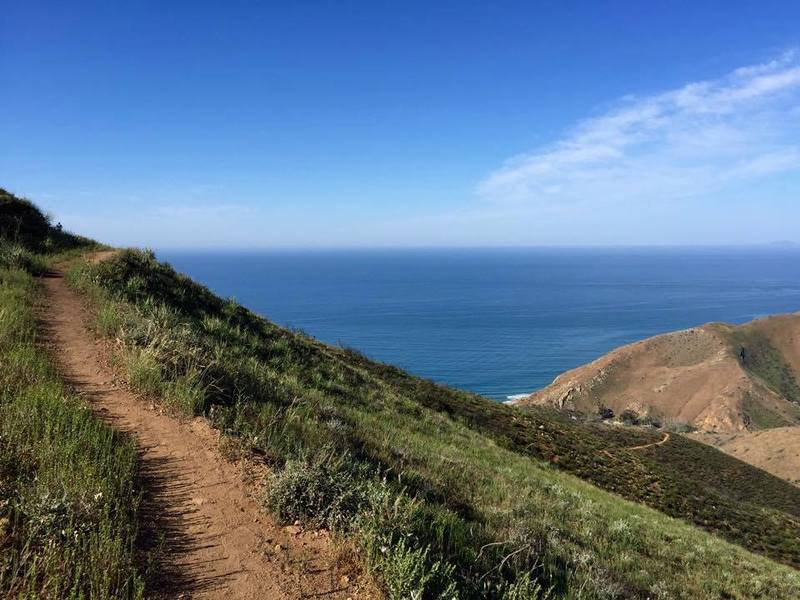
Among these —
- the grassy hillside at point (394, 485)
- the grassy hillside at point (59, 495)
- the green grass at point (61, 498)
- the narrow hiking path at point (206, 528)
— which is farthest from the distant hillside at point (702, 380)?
the green grass at point (61, 498)

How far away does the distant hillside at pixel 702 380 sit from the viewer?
8119cm

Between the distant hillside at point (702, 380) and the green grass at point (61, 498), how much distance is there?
235 feet

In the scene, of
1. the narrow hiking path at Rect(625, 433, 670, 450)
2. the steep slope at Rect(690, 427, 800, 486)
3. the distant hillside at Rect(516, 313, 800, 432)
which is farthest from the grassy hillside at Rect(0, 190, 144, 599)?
the distant hillside at Rect(516, 313, 800, 432)

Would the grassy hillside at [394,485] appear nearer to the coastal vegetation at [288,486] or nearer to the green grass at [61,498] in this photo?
the coastal vegetation at [288,486]

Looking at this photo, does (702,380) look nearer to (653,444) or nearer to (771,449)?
(771,449)

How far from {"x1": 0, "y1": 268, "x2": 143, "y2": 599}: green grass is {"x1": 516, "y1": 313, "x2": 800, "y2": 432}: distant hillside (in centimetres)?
7169

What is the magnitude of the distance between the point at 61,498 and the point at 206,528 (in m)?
1.23

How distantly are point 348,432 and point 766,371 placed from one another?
125 metres

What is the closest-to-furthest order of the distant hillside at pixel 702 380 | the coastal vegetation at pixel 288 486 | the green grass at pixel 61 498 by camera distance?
1. the green grass at pixel 61 498
2. the coastal vegetation at pixel 288 486
3. the distant hillside at pixel 702 380

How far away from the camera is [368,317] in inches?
5679

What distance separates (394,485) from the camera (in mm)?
6148

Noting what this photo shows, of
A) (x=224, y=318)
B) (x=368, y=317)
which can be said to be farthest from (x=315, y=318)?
(x=224, y=318)

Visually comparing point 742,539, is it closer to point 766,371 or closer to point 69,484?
point 69,484

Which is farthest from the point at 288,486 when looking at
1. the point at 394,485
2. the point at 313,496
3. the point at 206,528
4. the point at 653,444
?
the point at 653,444
